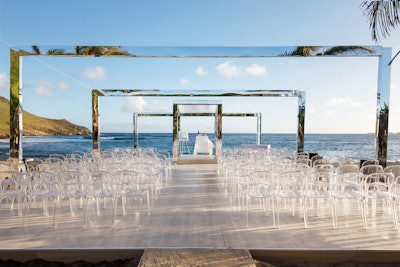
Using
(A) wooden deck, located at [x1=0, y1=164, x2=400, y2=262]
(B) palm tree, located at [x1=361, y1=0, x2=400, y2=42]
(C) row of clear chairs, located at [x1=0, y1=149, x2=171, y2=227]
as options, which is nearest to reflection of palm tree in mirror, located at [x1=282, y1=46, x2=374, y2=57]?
(B) palm tree, located at [x1=361, y1=0, x2=400, y2=42]

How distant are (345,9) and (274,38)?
2633 millimetres

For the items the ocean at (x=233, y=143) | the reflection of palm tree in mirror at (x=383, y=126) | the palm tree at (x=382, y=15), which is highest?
the palm tree at (x=382, y=15)

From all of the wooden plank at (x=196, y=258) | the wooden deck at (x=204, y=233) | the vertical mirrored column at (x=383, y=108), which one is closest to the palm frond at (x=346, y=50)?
the vertical mirrored column at (x=383, y=108)

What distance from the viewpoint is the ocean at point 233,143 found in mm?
33106

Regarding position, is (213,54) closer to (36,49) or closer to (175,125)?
(36,49)

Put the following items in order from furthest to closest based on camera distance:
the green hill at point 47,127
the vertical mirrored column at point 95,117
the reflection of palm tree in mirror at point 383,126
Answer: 1. the green hill at point 47,127
2. the vertical mirrored column at point 95,117
3. the reflection of palm tree in mirror at point 383,126

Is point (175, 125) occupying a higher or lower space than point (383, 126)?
higher

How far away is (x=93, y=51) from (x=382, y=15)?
630 cm

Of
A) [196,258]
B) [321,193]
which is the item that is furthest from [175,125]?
[196,258]

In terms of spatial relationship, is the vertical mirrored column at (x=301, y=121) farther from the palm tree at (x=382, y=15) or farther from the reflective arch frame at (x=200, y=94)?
the palm tree at (x=382, y=15)

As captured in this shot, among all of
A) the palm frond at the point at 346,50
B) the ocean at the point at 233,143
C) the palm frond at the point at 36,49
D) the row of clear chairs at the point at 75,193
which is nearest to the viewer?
the row of clear chairs at the point at 75,193

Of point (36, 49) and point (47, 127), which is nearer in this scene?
point (36, 49)

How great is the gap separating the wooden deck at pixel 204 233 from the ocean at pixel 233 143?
25096 mm

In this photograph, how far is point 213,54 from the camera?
742cm
